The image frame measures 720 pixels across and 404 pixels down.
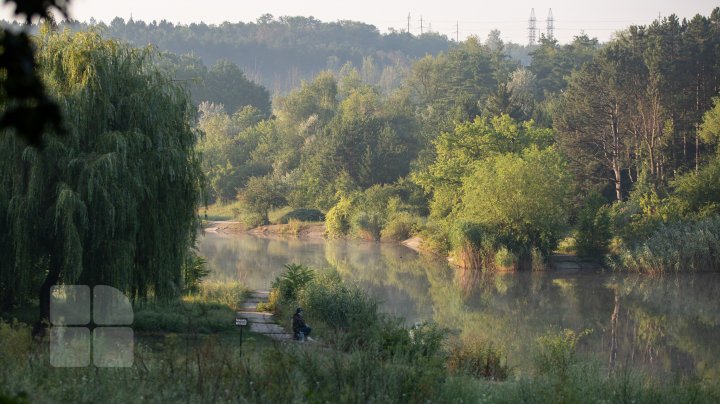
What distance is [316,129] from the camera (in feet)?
249

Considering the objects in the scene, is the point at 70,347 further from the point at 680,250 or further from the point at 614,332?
the point at 680,250

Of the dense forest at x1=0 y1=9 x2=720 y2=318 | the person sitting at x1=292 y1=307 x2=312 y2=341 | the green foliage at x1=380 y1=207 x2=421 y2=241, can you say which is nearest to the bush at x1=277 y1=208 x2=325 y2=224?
the dense forest at x1=0 y1=9 x2=720 y2=318

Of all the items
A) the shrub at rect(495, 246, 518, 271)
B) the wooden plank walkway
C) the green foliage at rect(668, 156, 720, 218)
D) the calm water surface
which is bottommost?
the calm water surface

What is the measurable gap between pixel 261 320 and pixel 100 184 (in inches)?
240

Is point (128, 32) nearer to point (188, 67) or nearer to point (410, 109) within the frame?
point (188, 67)

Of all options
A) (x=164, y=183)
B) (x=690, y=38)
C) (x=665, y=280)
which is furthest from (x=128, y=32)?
(x=164, y=183)

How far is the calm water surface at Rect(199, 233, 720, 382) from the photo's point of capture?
72.4 feet

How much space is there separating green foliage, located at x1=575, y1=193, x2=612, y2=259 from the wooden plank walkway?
59.6ft

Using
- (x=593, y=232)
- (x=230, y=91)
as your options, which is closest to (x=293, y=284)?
(x=593, y=232)

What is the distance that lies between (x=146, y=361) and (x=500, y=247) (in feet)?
93.6

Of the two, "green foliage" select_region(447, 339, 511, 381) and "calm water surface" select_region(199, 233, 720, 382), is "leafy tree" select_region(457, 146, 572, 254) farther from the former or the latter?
"green foliage" select_region(447, 339, 511, 381)

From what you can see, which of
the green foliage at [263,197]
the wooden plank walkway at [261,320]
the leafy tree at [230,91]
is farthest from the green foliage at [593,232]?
the leafy tree at [230,91]

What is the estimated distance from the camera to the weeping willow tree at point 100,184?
1638 centimetres

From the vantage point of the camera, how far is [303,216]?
203 ft
